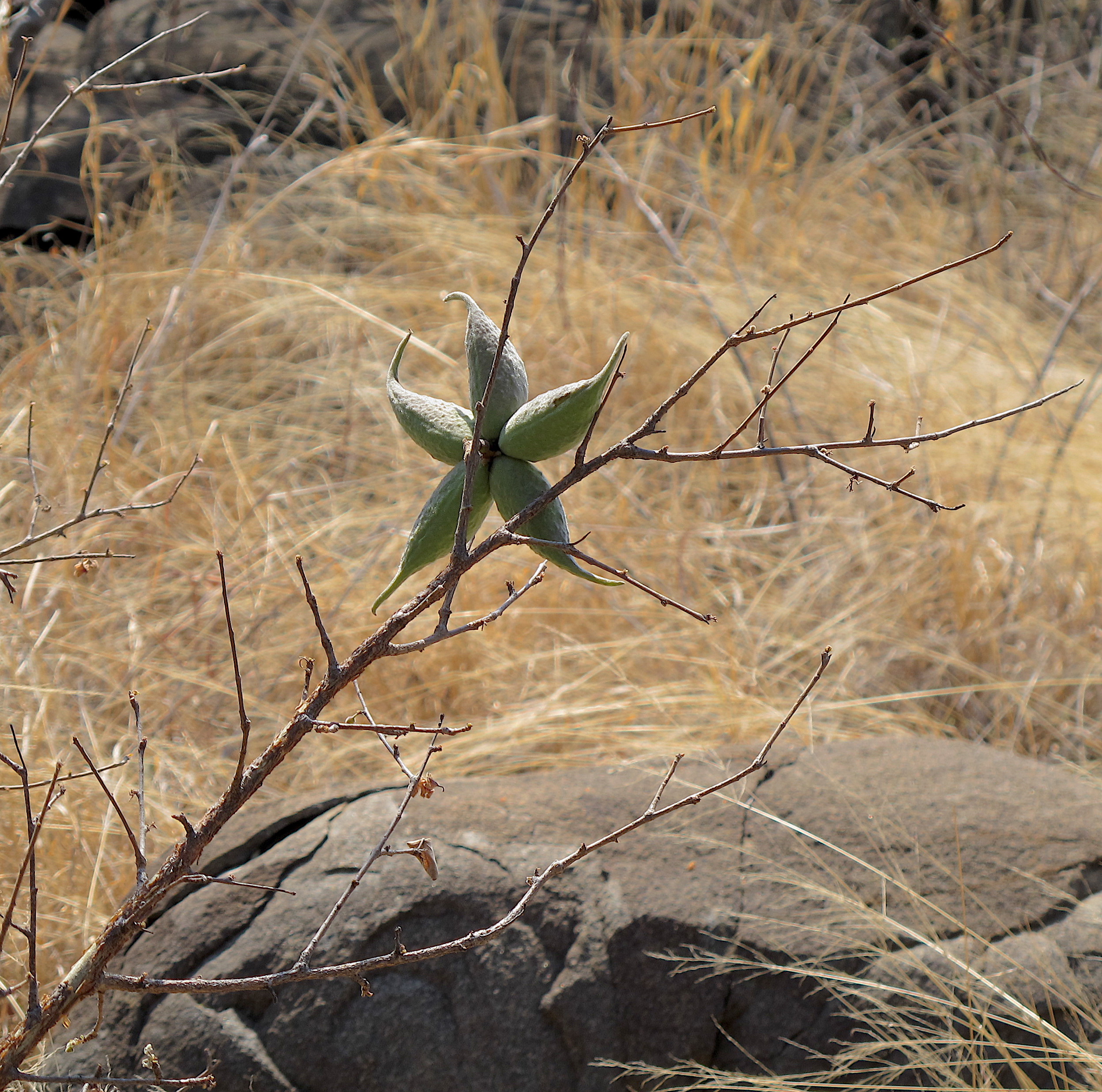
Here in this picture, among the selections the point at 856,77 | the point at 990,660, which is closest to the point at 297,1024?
the point at 990,660

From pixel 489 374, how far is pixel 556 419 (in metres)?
0.06

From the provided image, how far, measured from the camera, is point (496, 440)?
49 cm

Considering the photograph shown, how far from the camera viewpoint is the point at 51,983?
1336 mm

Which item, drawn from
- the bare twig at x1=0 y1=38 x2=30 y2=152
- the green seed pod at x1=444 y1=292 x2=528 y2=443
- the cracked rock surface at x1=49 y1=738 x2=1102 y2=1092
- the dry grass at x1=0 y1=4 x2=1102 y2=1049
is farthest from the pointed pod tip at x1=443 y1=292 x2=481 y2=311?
the dry grass at x1=0 y1=4 x2=1102 y2=1049

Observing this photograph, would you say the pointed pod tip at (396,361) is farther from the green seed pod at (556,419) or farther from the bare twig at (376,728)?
the bare twig at (376,728)

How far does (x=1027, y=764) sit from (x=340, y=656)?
3.45ft

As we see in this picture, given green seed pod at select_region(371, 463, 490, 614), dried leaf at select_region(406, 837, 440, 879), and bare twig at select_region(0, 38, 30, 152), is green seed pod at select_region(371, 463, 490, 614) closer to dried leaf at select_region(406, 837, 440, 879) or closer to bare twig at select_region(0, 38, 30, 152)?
dried leaf at select_region(406, 837, 440, 879)

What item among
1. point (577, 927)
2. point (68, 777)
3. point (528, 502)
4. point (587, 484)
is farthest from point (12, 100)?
point (587, 484)

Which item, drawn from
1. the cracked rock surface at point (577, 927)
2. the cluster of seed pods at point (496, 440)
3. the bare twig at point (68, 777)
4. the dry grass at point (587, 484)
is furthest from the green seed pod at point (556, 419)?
the dry grass at point (587, 484)

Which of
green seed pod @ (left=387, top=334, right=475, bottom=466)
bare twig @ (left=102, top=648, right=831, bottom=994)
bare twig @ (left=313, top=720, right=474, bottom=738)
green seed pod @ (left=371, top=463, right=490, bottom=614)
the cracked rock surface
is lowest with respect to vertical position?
the cracked rock surface

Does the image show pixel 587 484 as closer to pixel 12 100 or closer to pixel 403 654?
pixel 12 100

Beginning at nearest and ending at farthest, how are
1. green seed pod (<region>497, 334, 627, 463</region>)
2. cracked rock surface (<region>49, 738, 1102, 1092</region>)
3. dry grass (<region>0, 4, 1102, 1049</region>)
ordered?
green seed pod (<region>497, 334, 627, 463</region>)
cracked rock surface (<region>49, 738, 1102, 1092</region>)
dry grass (<region>0, 4, 1102, 1049</region>)

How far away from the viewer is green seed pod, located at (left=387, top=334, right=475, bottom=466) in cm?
49

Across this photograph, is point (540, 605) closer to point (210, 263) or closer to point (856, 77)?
point (210, 263)
